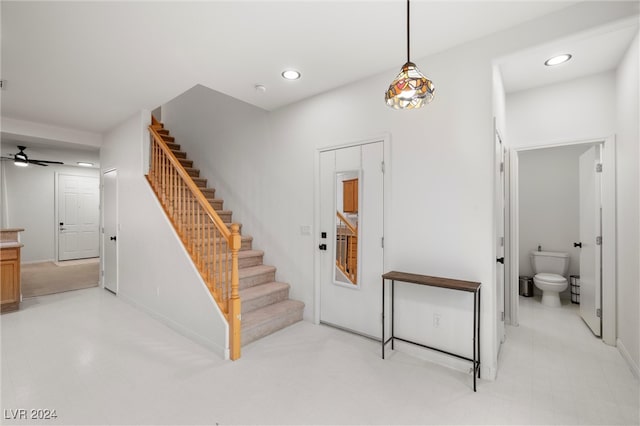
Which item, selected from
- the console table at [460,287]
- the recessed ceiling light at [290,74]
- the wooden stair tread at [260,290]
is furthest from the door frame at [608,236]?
the wooden stair tread at [260,290]

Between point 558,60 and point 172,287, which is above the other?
point 558,60

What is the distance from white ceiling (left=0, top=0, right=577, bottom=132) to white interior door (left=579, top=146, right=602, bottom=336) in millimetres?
2158

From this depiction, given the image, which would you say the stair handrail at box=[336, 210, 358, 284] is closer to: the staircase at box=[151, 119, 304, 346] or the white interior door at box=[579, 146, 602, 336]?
the staircase at box=[151, 119, 304, 346]

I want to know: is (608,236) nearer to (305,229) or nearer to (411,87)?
(411,87)

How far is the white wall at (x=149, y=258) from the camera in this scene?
3.05 metres

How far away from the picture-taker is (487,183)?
7.82ft

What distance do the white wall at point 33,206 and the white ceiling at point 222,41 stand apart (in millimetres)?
4616

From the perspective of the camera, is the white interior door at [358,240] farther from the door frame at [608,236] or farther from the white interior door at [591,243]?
the white interior door at [591,243]

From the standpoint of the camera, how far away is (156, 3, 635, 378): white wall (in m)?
2.38

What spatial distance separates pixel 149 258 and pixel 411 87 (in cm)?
388

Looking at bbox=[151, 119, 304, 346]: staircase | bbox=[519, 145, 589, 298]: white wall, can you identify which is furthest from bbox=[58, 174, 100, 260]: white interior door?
bbox=[519, 145, 589, 298]: white wall

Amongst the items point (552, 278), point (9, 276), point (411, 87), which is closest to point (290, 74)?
point (411, 87)

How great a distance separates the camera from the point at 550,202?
4.78 m

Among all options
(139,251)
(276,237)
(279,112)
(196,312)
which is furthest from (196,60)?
(139,251)
